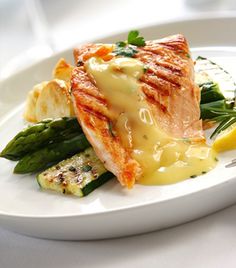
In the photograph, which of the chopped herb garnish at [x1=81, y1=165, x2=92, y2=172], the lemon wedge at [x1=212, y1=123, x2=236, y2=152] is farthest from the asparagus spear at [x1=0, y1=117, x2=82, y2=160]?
the lemon wedge at [x1=212, y1=123, x2=236, y2=152]

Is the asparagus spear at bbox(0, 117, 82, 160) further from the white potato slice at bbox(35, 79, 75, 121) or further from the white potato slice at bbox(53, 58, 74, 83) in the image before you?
the white potato slice at bbox(53, 58, 74, 83)

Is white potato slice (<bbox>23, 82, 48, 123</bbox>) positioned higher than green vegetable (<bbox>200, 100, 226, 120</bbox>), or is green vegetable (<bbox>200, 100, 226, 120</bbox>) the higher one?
white potato slice (<bbox>23, 82, 48, 123</bbox>)

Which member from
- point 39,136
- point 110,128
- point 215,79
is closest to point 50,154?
point 39,136

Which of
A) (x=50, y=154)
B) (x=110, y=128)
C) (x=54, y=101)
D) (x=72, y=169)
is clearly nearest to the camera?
(x=110, y=128)

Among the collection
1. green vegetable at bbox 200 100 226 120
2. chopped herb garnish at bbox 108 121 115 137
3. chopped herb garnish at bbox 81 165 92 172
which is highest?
chopped herb garnish at bbox 108 121 115 137

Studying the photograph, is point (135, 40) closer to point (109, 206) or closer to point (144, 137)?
point (144, 137)

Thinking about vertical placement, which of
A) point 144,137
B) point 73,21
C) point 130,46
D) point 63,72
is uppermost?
point 130,46

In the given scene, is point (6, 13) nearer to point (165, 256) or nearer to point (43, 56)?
point (43, 56)
